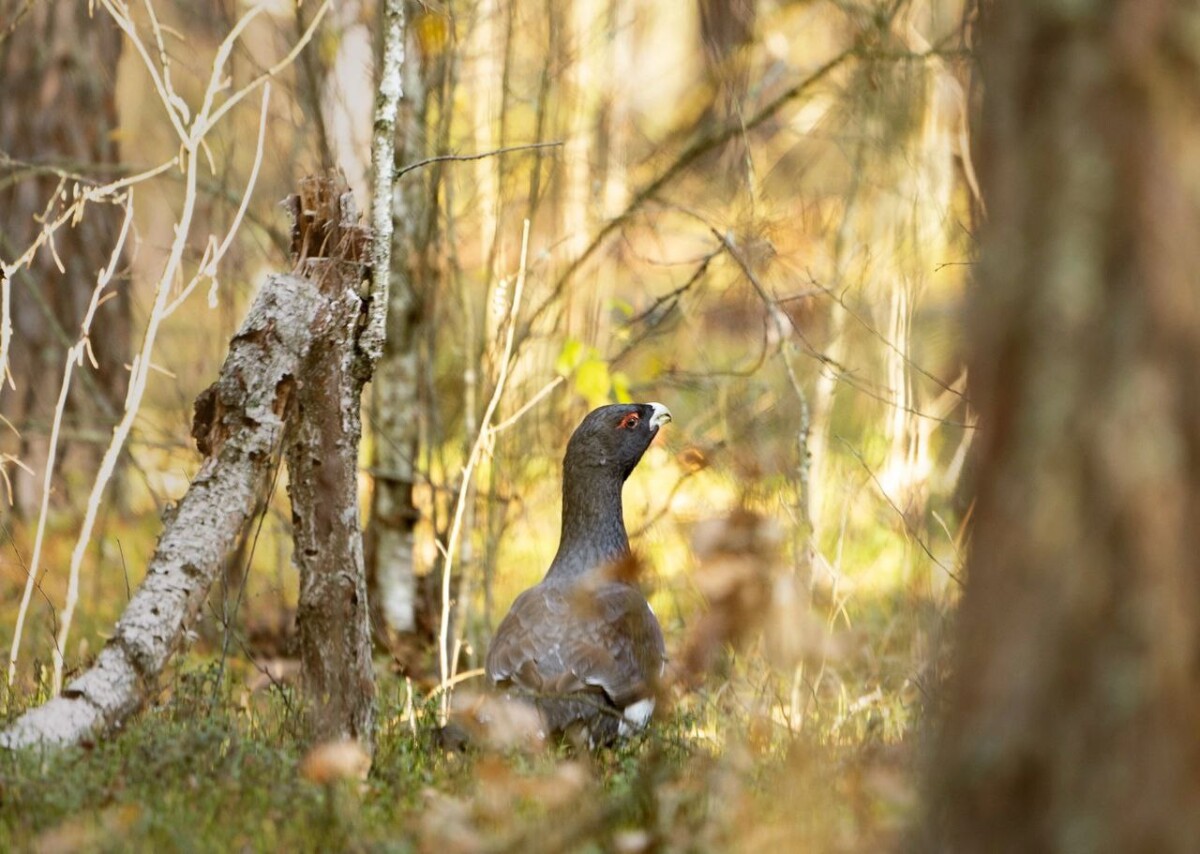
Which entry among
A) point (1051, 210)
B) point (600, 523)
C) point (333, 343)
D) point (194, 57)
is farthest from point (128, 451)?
point (1051, 210)

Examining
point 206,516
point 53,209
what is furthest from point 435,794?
point 53,209

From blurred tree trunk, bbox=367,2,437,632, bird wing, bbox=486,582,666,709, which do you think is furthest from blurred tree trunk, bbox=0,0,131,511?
bird wing, bbox=486,582,666,709

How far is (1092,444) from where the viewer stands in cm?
246

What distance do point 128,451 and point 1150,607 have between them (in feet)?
23.9

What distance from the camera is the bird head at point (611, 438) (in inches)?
273

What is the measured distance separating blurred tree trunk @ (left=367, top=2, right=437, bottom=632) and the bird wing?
2.37 meters

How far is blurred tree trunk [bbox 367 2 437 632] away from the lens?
811 centimetres

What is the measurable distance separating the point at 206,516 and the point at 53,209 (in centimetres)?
682

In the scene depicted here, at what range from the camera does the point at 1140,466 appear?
2.41 meters

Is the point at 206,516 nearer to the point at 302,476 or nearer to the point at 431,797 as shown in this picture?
the point at 302,476

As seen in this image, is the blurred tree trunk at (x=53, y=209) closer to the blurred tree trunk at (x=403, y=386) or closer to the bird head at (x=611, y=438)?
the blurred tree trunk at (x=403, y=386)

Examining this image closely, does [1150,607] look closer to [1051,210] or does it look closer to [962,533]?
[1051,210]

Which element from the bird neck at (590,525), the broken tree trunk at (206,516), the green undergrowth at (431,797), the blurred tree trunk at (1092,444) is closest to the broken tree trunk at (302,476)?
the broken tree trunk at (206,516)

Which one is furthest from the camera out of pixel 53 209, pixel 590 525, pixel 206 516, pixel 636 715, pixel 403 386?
pixel 53 209
